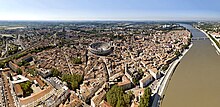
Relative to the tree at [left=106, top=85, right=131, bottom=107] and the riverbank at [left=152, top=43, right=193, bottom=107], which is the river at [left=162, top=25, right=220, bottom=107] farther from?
the tree at [left=106, top=85, right=131, bottom=107]

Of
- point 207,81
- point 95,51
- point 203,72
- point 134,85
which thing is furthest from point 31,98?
point 95,51

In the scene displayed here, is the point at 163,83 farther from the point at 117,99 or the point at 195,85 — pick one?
the point at 117,99

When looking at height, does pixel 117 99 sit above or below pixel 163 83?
above

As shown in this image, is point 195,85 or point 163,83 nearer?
point 195,85

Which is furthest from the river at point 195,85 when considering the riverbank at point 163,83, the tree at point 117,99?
the tree at point 117,99

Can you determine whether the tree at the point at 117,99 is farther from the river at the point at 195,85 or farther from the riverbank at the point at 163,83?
the river at the point at 195,85

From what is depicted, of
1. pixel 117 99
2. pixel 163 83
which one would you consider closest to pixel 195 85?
pixel 163 83

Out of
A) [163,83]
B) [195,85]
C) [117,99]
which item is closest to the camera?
[117,99]

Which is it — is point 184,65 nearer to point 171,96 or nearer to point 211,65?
point 211,65

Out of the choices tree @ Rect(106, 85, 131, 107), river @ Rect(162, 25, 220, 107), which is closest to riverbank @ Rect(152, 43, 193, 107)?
river @ Rect(162, 25, 220, 107)
